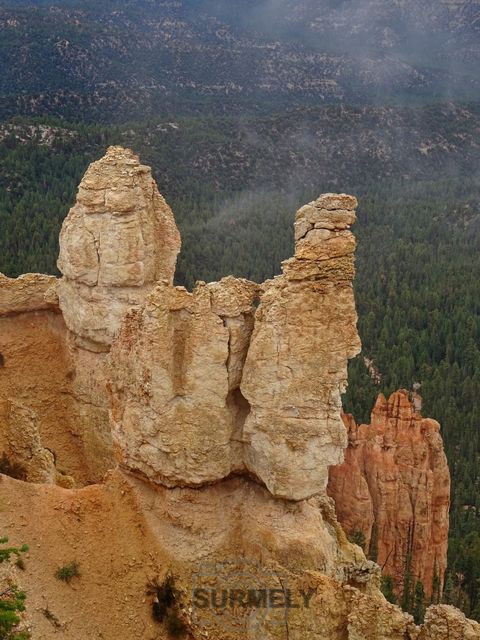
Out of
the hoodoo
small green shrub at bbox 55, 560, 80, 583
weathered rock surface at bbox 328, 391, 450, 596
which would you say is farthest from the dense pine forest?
small green shrub at bbox 55, 560, 80, 583

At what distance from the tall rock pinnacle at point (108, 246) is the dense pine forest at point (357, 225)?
19435 millimetres

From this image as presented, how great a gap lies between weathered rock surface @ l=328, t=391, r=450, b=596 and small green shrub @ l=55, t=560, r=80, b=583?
19.2m

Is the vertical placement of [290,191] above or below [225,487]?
above

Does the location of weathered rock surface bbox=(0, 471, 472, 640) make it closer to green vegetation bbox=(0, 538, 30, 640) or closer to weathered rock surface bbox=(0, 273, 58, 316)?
green vegetation bbox=(0, 538, 30, 640)

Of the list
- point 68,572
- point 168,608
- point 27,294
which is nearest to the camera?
point 68,572

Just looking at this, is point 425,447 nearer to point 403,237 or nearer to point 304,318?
point 304,318

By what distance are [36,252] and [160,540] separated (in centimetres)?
4534

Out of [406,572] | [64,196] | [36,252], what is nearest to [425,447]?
[406,572]

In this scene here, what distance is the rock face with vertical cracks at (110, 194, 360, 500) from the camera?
53.5ft

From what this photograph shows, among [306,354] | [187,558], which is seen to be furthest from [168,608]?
[306,354]

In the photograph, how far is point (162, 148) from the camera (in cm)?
12488

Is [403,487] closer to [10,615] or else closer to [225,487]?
[225,487]

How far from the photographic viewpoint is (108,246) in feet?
76.3

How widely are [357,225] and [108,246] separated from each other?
101768 millimetres
